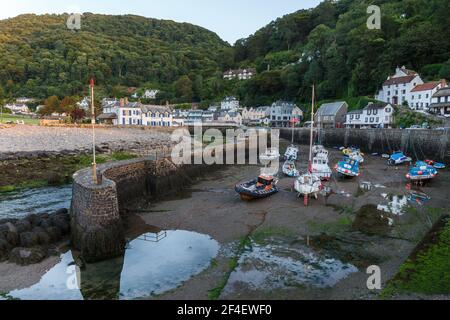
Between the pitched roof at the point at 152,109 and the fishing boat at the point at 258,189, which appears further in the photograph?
the pitched roof at the point at 152,109

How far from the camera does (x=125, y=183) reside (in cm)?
1759

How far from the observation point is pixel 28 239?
1155 cm

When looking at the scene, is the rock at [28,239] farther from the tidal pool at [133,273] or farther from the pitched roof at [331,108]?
the pitched roof at [331,108]

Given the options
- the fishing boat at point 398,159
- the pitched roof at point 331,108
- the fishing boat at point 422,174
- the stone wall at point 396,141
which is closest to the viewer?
the fishing boat at point 422,174

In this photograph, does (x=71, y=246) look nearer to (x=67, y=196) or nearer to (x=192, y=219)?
(x=192, y=219)

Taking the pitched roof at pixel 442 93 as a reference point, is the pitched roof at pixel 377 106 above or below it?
below

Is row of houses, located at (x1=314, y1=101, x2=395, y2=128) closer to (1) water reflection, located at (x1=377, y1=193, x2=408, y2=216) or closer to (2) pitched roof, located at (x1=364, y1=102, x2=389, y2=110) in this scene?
(2) pitched roof, located at (x1=364, y1=102, x2=389, y2=110)

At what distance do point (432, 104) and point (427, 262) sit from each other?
4262cm

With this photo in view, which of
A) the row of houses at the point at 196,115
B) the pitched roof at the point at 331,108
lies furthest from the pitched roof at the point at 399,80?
the row of houses at the point at 196,115

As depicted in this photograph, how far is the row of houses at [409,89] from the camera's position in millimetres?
46656

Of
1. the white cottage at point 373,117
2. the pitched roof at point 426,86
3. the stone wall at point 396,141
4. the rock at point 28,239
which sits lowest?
the rock at point 28,239

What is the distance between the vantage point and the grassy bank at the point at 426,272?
838 cm

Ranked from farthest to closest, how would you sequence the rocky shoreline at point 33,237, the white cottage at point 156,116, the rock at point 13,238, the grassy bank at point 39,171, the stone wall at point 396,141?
the white cottage at point 156,116 < the stone wall at point 396,141 < the grassy bank at point 39,171 < the rock at point 13,238 < the rocky shoreline at point 33,237
